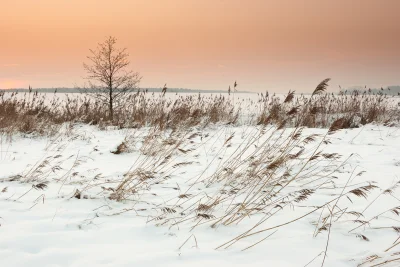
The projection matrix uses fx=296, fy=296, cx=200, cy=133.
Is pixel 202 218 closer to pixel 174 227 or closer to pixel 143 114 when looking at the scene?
pixel 174 227

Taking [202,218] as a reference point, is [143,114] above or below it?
above

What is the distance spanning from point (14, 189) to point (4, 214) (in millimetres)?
851

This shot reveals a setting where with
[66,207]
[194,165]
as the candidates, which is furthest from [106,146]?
[66,207]

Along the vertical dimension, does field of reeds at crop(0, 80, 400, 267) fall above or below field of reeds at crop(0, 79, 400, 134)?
below

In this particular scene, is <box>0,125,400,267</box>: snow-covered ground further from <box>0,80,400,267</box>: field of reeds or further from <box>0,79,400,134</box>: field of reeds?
<box>0,79,400,134</box>: field of reeds

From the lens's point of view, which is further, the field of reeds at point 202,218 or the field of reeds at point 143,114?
the field of reeds at point 143,114

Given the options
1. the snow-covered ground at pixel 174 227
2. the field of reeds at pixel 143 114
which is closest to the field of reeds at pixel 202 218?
the snow-covered ground at pixel 174 227

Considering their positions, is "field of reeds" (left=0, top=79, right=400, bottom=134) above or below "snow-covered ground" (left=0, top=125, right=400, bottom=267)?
above

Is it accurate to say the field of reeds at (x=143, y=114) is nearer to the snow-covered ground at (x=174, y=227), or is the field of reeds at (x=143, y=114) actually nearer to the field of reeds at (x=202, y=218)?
the field of reeds at (x=202, y=218)

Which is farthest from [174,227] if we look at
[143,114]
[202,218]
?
[143,114]

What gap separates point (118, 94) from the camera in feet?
42.9

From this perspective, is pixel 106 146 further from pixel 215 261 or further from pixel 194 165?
pixel 215 261

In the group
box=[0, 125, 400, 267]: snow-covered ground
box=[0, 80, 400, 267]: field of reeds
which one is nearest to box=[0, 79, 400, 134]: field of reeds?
box=[0, 80, 400, 267]: field of reeds

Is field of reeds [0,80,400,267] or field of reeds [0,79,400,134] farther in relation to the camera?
field of reeds [0,79,400,134]
